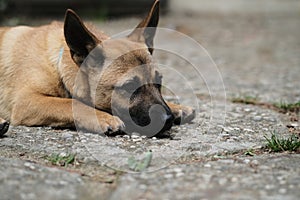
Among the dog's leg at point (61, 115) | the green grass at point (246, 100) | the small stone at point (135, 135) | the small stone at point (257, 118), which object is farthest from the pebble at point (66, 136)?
the green grass at point (246, 100)

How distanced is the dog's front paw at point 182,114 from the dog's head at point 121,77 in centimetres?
40

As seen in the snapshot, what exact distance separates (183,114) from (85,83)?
931 mm

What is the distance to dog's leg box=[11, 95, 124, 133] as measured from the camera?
391cm

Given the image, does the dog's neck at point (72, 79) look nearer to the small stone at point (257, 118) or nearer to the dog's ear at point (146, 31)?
the dog's ear at point (146, 31)

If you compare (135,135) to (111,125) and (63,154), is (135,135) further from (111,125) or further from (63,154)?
(63,154)

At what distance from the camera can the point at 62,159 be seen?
3.32 metres

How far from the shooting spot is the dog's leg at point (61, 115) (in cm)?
391

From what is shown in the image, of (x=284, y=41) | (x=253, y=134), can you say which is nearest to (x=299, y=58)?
(x=284, y=41)

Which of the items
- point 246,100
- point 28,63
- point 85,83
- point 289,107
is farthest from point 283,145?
point 28,63

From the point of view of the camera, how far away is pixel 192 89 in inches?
236

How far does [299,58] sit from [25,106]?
5.37 meters

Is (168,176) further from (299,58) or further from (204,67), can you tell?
(299,58)

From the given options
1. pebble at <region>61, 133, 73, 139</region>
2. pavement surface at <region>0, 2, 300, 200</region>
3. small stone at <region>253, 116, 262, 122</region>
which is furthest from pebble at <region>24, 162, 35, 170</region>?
small stone at <region>253, 116, 262, 122</region>

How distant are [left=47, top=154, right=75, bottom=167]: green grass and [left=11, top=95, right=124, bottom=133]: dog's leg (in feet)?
1.91
